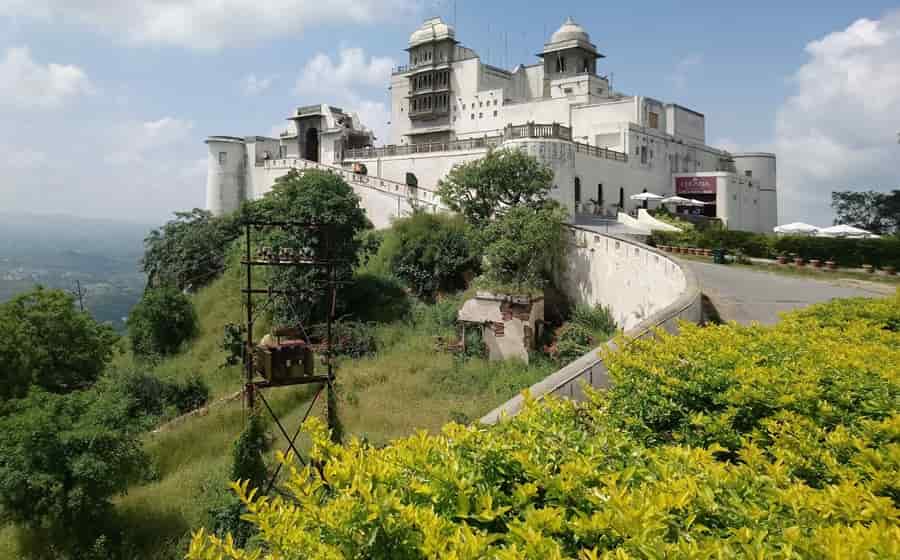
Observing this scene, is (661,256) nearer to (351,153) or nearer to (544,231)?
(544,231)

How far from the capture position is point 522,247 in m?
20.3

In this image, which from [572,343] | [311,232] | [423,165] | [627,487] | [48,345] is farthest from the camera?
[423,165]

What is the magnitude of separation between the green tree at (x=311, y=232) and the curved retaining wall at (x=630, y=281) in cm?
842

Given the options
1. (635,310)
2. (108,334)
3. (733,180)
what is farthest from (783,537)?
A: (733,180)

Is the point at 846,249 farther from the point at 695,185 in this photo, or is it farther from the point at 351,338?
the point at 351,338

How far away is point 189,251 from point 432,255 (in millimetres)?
16195

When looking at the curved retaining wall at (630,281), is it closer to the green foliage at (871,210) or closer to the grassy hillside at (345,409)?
the grassy hillside at (345,409)

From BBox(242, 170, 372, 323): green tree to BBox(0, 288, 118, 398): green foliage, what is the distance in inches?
242

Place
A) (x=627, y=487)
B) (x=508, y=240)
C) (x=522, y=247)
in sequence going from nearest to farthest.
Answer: (x=627, y=487) < (x=522, y=247) < (x=508, y=240)

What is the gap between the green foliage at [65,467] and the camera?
10797 millimetres

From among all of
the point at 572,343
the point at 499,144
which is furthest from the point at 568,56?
the point at 572,343

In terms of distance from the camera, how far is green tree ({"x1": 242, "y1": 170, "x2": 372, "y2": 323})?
22.7m

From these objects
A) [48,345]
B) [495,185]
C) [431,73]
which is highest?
[431,73]

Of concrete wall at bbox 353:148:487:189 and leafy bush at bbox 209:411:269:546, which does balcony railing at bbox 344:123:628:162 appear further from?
leafy bush at bbox 209:411:269:546
